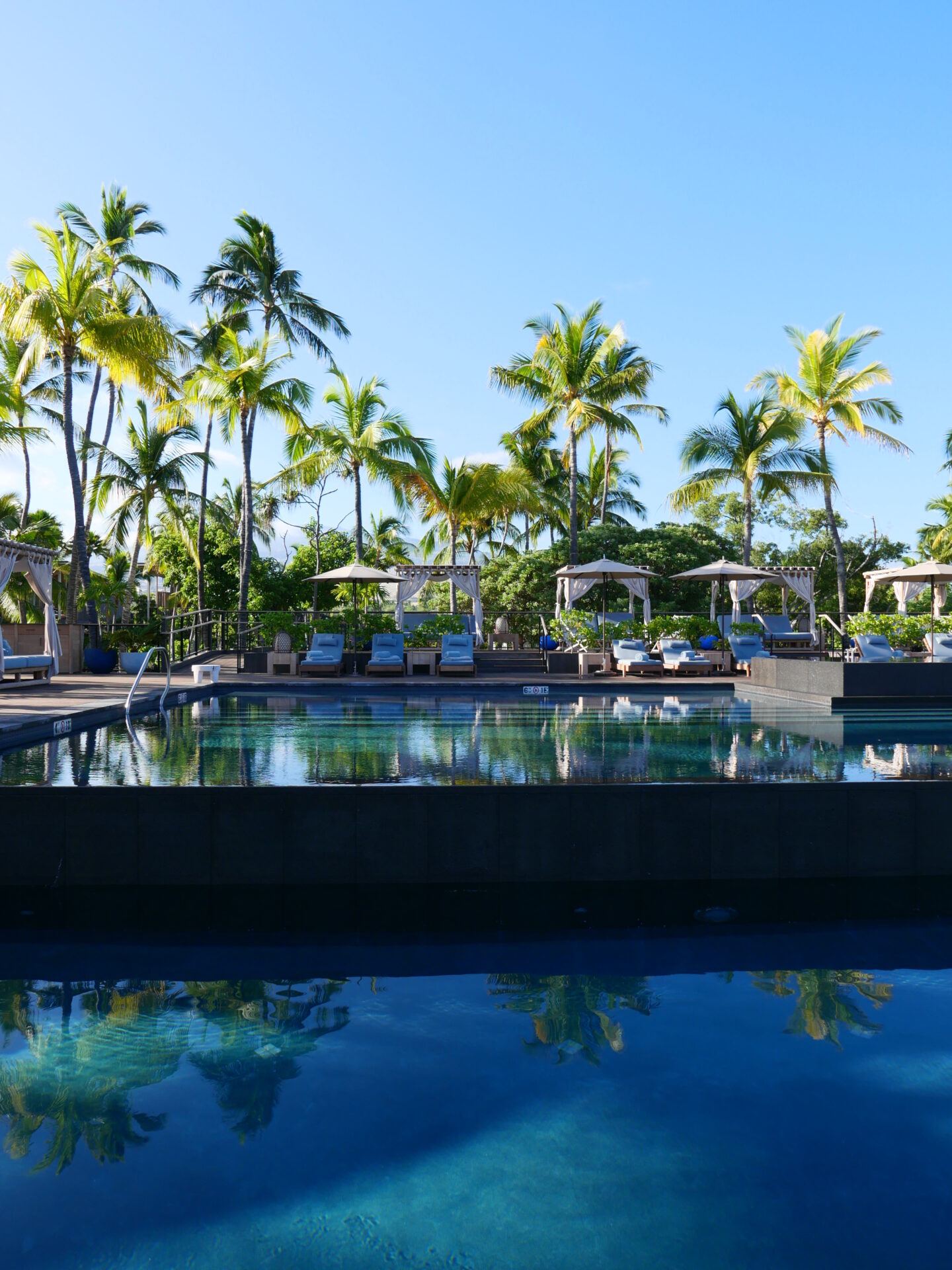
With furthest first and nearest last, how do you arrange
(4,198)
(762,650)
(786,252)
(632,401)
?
(632,401), (786,252), (4,198), (762,650)

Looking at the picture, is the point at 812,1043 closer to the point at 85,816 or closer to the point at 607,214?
the point at 85,816

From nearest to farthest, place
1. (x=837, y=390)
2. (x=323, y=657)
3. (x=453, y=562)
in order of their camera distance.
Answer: (x=323, y=657) → (x=453, y=562) → (x=837, y=390)

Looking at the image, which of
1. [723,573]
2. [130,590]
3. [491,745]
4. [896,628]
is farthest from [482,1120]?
[130,590]

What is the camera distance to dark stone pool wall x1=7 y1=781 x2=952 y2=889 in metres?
5.12

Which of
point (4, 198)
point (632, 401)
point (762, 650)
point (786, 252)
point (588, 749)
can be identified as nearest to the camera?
point (588, 749)

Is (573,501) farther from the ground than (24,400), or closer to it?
closer to it

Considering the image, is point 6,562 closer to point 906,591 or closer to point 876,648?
point 876,648

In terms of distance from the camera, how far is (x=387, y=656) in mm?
18172

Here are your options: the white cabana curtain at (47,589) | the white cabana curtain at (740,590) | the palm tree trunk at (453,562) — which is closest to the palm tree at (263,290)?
A: the palm tree trunk at (453,562)

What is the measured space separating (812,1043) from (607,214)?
2208 cm

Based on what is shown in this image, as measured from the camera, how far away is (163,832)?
5125 mm

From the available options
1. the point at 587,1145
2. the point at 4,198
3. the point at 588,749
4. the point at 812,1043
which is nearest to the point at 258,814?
the point at 587,1145

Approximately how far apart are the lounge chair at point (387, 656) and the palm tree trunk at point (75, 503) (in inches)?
228

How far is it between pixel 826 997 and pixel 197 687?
11366mm
